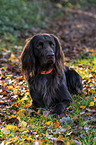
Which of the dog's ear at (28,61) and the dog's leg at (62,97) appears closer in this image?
the dog's ear at (28,61)

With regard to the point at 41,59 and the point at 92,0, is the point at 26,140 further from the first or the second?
the point at 92,0

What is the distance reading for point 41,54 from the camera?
3607 millimetres

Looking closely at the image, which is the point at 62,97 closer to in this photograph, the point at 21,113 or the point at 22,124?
the point at 21,113

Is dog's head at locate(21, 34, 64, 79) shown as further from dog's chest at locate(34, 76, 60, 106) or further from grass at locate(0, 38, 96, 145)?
grass at locate(0, 38, 96, 145)

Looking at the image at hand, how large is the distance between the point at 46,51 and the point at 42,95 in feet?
3.02

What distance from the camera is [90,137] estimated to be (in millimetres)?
2971

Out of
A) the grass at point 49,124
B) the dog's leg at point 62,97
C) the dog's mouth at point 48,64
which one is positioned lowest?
the grass at point 49,124

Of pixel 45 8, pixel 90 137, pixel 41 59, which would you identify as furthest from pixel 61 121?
pixel 45 8

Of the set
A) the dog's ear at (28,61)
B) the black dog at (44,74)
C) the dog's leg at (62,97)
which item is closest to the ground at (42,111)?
the dog's leg at (62,97)

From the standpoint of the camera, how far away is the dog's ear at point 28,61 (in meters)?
3.76

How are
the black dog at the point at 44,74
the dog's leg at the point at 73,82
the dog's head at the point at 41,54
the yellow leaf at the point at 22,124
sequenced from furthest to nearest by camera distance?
the dog's leg at the point at 73,82 → the black dog at the point at 44,74 → the dog's head at the point at 41,54 → the yellow leaf at the point at 22,124

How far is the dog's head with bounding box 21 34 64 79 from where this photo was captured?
11.7 feet

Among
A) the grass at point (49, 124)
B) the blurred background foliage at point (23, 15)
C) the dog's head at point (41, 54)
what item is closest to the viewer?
the grass at point (49, 124)

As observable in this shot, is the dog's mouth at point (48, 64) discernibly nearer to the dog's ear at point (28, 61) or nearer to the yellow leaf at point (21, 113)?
the dog's ear at point (28, 61)
